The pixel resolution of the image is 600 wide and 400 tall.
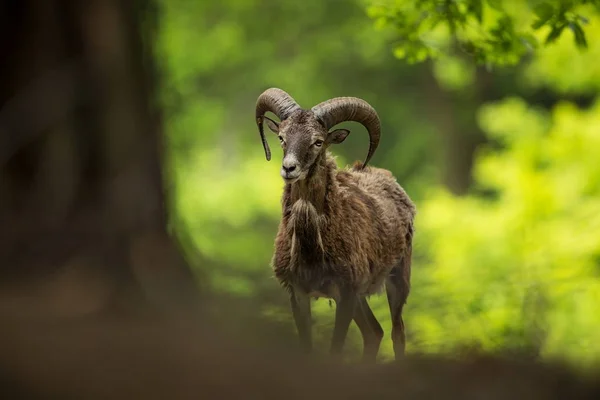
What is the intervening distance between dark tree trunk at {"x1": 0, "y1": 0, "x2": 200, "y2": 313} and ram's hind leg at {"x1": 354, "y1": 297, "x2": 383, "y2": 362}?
59.0 inches

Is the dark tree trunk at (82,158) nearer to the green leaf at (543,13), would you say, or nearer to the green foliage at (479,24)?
the green foliage at (479,24)

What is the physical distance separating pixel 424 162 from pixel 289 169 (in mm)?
19715

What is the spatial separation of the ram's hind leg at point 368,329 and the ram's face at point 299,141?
88cm

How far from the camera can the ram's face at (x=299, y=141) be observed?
15.8ft

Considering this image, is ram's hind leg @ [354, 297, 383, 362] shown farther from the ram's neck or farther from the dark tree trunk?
the dark tree trunk

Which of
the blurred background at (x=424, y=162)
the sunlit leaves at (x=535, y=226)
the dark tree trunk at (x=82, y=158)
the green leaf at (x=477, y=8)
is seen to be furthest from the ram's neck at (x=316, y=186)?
the sunlit leaves at (x=535, y=226)

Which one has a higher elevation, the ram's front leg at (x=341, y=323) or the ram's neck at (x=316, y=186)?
the ram's neck at (x=316, y=186)

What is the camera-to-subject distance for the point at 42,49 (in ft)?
20.8

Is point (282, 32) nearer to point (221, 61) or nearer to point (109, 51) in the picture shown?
point (221, 61)

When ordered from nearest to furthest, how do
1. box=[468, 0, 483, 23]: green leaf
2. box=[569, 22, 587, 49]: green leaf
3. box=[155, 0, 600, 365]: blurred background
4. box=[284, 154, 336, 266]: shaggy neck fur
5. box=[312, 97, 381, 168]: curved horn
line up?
box=[312, 97, 381, 168]: curved horn → box=[284, 154, 336, 266]: shaggy neck fur → box=[569, 22, 587, 49]: green leaf → box=[468, 0, 483, 23]: green leaf → box=[155, 0, 600, 365]: blurred background

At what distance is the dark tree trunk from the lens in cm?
588

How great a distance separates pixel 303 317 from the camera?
194 inches

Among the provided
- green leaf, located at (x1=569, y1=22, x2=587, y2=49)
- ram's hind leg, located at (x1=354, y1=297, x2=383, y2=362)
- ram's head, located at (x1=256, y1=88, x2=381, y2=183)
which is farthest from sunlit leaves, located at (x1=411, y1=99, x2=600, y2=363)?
ram's head, located at (x1=256, y1=88, x2=381, y2=183)

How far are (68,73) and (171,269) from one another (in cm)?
167
